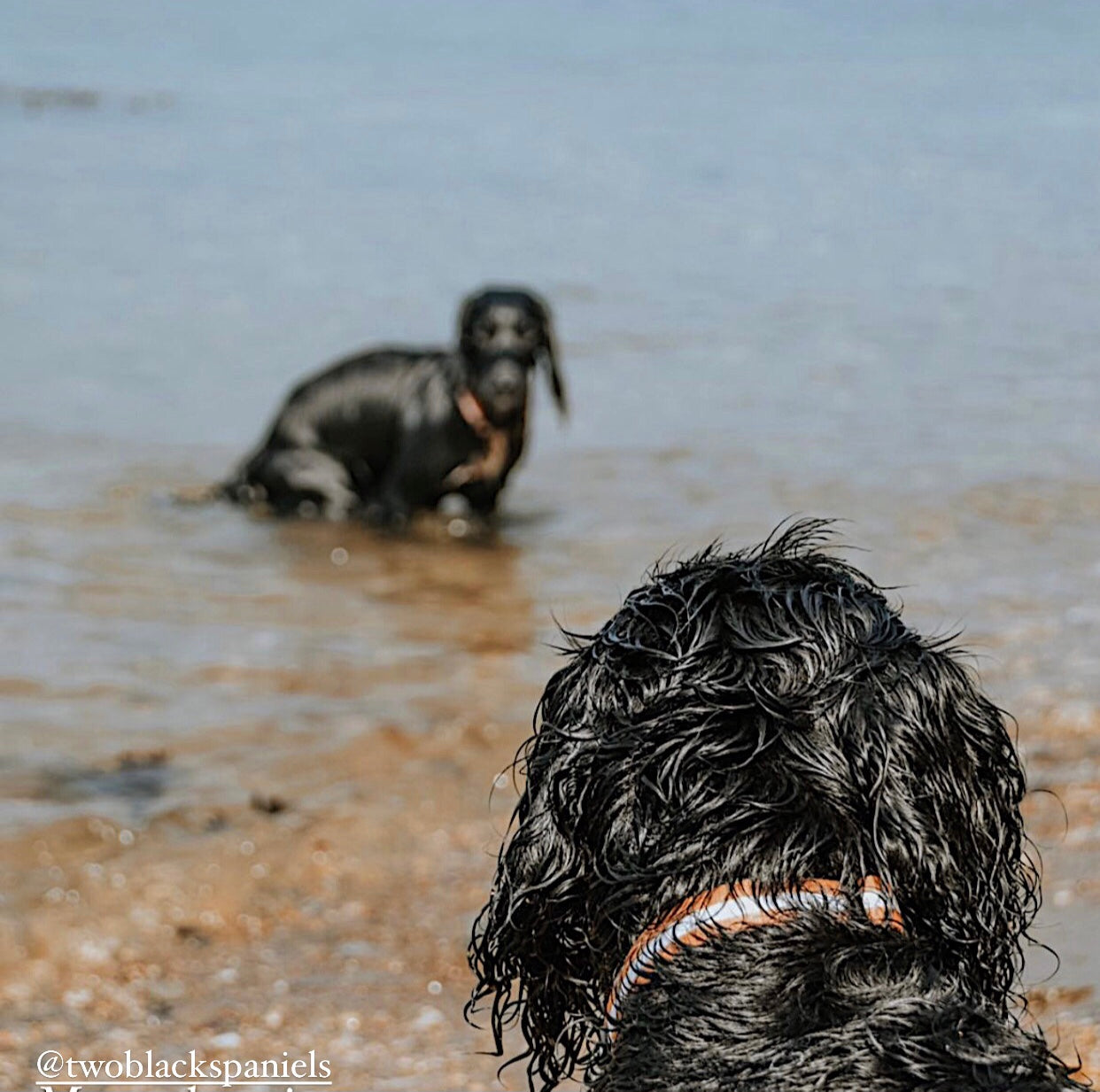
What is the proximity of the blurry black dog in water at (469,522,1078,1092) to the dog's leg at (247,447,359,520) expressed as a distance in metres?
7.38

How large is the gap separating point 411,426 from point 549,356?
88 centimetres

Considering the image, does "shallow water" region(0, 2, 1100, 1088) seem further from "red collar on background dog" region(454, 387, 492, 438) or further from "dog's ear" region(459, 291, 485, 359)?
"dog's ear" region(459, 291, 485, 359)

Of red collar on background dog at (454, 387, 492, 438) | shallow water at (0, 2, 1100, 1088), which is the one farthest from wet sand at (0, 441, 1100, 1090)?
red collar on background dog at (454, 387, 492, 438)

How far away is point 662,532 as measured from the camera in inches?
349

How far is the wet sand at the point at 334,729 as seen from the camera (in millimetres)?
4238

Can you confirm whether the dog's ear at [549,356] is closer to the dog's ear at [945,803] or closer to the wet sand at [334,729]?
the wet sand at [334,729]

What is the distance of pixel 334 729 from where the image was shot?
6.02 meters

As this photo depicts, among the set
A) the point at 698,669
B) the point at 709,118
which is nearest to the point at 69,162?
the point at 709,118

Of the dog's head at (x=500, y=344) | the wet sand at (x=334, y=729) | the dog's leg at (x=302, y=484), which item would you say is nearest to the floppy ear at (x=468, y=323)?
the dog's head at (x=500, y=344)

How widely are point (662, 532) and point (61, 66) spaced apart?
30.2 metres

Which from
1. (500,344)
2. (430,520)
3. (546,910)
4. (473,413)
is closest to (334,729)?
(546,910)

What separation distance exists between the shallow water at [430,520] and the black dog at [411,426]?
0.33 meters

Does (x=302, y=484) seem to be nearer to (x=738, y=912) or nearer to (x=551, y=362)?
(x=551, y=362)

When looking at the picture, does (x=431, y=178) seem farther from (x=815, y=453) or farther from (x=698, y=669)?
(x=698, y=669)
